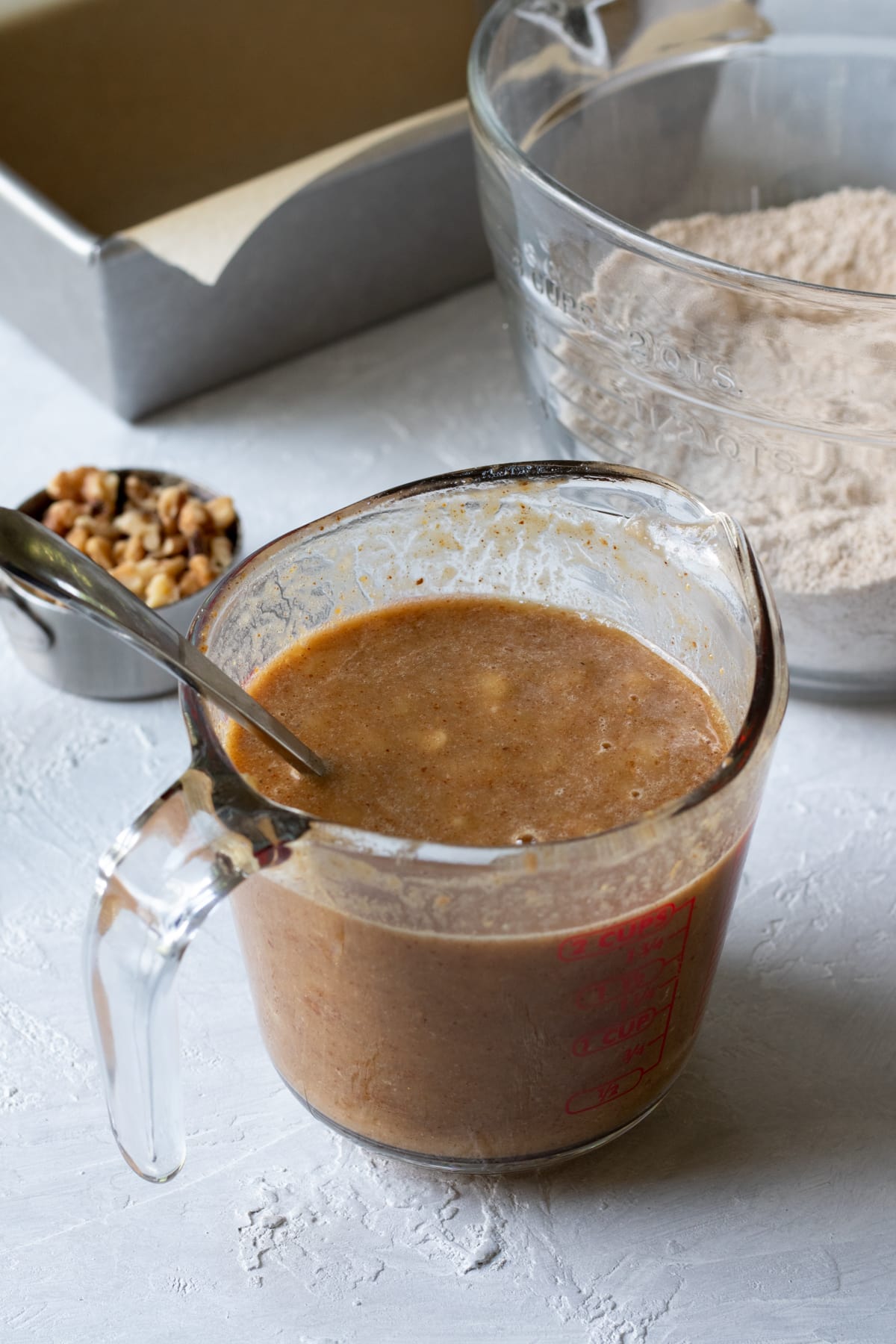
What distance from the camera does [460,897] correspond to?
1.95 feet

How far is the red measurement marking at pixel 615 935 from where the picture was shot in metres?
0.62

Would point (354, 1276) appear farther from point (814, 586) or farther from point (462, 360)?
point (462, 360)

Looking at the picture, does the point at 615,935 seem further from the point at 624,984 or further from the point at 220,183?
the point at 220,183

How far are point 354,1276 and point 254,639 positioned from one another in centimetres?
31

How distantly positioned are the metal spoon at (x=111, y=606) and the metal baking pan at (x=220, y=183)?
1.85 ft

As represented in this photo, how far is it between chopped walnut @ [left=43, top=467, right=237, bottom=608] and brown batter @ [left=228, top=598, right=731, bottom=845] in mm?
285

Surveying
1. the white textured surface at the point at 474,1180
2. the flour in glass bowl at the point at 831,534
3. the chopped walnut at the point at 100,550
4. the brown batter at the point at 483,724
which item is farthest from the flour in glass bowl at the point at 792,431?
the chopped walnut at the point at 100,550

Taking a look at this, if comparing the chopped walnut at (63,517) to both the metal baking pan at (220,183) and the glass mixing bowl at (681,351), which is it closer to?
the metal baking pan at (220,183)

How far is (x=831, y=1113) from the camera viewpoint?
2.59 feet

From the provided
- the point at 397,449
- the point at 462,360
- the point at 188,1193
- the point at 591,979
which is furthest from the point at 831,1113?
the point at 462,360

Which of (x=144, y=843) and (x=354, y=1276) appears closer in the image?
(x=144, y=843)

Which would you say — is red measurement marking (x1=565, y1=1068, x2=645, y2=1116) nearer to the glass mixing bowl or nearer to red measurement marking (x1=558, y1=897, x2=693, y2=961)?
red measurement marking (x1=558, y1=897, x2=693, y2=961)

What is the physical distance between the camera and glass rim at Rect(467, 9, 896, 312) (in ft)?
2.78

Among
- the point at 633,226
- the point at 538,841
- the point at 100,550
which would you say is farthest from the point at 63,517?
the point at 538,841
